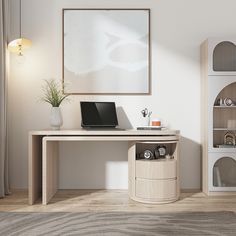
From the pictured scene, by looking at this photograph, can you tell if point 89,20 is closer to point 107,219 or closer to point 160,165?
point 160,165

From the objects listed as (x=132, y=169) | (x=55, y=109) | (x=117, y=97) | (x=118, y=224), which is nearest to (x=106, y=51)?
(x=117, y=97)

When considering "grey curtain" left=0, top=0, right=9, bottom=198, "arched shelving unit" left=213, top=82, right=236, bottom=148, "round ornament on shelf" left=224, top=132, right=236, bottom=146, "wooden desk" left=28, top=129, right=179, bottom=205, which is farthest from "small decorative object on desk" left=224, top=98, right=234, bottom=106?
"grey curtain" left=0, top=0, right=9, bottom=198

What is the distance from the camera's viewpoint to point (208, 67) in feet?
10.2

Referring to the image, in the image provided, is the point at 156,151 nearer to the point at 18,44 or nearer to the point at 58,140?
the point at 58,140

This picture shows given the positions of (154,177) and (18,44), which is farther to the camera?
(18,44)

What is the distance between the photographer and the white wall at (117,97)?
11.0 feet

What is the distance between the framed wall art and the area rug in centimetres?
137

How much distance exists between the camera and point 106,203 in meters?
2.86

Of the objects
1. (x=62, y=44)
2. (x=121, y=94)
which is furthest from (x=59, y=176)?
(x=62, y=44)

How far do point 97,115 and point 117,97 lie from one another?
1.07ft

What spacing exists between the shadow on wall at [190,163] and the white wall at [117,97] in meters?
0.01

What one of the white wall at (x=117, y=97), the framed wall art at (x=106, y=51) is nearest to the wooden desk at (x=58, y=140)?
the white wall at (x=117, y=97)

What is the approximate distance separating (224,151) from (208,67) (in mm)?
817

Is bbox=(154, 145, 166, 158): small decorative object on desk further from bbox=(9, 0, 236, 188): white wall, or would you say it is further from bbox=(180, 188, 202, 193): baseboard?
bbox=(180, 188, 202, 193): baseboard
